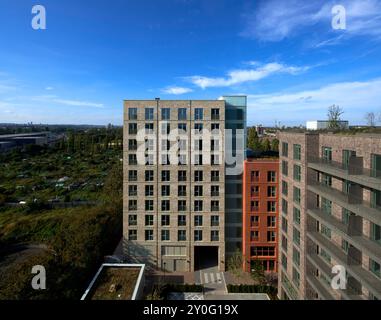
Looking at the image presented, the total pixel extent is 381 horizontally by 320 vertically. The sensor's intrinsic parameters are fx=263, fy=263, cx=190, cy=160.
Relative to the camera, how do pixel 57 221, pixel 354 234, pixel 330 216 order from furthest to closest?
pixel 57 221 < pixel 330 216 < pixel 354 234

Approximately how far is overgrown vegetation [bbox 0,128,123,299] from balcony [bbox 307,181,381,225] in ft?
59.4

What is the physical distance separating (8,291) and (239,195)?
23.6 meters

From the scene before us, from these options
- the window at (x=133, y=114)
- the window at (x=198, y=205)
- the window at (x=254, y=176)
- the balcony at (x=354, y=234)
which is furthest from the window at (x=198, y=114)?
the balcony at (x=354, y=234)

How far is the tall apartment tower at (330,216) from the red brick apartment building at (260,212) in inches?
241

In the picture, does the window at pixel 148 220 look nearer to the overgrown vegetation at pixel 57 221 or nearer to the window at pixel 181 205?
the window at pixel 181 205

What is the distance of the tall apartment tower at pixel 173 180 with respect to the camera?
30.5m

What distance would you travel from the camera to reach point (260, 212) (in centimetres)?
3042

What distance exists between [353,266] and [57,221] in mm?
42324

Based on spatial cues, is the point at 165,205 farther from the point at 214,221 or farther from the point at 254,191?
the point at 254,191

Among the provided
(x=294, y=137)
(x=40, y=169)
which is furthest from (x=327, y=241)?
(x=40, y=169)

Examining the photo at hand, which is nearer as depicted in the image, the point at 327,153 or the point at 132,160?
the point at 327,153

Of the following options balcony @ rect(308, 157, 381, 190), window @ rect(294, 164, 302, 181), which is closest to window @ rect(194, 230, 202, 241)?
window @ rect(294, 164, 302, 181)

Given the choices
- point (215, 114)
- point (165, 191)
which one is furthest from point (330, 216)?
point (165, 191)

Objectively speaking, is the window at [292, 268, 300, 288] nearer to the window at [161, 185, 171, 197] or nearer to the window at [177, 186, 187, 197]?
the window at [177, 186, 187, 197]
